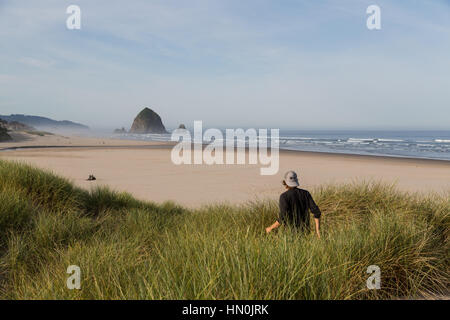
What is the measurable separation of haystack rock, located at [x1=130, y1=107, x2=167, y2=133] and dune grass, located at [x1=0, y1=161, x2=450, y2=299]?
550 ft

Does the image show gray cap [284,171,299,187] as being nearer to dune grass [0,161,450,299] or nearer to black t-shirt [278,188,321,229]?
black t-shirt [278,188,321,229]

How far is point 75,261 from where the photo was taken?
13.1ft

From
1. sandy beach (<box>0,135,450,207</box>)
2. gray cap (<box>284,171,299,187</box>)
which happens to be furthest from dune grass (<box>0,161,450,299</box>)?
sandy beach (<box>0,135,450,207</box>)

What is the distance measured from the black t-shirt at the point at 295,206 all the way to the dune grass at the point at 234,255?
0.63ft

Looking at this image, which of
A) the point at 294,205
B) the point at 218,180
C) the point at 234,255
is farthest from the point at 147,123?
the point at 234,255

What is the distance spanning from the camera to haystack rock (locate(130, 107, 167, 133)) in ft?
563

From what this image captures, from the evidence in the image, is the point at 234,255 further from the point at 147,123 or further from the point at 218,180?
the point at 147,123

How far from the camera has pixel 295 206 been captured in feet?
15.5

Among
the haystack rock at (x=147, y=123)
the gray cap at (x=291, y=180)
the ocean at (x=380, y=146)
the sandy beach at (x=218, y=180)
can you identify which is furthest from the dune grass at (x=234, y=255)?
the haystack rock at (x=147, y=123)

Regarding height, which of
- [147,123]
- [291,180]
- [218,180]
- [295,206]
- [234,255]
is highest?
[147,123]

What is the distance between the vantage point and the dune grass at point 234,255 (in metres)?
3.03

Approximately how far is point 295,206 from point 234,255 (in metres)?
1.71
